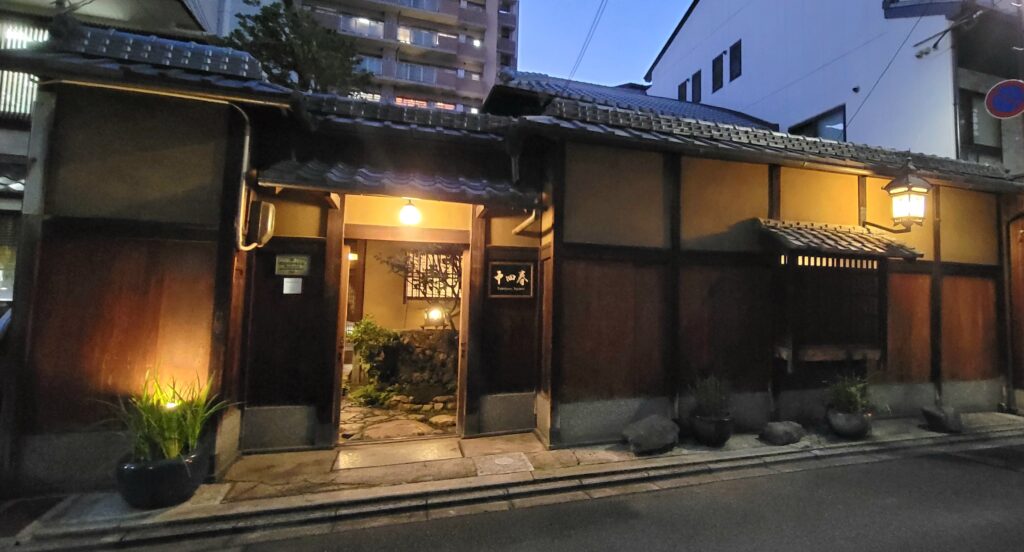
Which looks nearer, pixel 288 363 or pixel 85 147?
pixel 85 147

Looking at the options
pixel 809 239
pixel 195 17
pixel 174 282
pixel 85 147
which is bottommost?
pixel 174 282

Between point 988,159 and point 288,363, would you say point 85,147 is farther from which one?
point 988,159

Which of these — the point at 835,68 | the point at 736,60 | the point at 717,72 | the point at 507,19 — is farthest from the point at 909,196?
the point at 507,19

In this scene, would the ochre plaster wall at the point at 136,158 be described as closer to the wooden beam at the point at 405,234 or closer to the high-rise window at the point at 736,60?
the wooden beam at the point at 405,234

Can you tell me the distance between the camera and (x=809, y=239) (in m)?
6.91

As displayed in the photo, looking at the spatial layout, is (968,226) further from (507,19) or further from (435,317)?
(507,19)

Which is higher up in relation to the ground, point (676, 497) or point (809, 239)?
point (809, 239)

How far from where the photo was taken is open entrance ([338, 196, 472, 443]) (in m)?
7.01

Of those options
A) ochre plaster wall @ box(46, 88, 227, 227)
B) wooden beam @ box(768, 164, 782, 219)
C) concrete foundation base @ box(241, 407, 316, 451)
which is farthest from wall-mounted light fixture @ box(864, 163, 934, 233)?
ochre plaster wall @ box(46, 88, 227, 227)

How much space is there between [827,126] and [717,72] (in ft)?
23.4

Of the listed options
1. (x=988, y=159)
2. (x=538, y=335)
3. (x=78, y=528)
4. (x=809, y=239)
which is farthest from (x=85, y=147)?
(x=988, y=159)

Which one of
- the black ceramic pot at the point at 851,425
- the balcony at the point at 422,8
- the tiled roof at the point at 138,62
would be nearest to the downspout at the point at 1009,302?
the black ceramic pot at the point at 851,425

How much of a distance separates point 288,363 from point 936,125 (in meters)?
15.7

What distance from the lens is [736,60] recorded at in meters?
18.5
